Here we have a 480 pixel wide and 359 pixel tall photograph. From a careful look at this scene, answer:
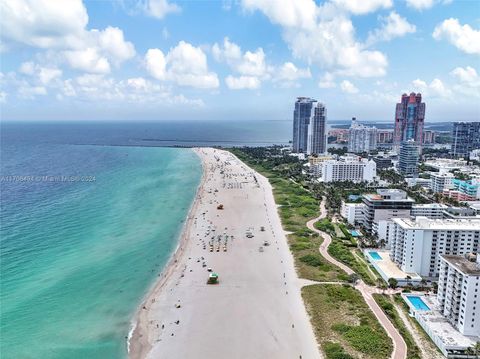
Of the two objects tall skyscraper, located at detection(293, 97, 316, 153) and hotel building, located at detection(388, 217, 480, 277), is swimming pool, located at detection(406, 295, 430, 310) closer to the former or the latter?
hotel building, located at detection(388, 217, 480, 277)

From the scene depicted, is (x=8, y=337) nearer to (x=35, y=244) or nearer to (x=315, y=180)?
(x=35, y=244)

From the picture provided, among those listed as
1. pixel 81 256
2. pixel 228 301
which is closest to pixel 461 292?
pixel 228 301

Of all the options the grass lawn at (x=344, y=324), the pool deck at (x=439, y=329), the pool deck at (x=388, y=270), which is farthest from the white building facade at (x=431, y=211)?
the grass lawn at (x=344, y=324)

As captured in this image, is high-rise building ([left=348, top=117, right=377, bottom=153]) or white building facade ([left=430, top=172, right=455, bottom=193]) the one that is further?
high-rise building ([left=348, top=117, right=377, bottom=153])

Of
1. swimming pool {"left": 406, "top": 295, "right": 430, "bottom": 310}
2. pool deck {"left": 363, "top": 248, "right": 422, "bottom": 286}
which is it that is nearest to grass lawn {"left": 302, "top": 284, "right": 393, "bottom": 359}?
swimming pool {"left": 406, "top": 295, "right": 430, "bottom": 310}

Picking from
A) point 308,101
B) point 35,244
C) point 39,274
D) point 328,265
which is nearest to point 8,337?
point 39,274

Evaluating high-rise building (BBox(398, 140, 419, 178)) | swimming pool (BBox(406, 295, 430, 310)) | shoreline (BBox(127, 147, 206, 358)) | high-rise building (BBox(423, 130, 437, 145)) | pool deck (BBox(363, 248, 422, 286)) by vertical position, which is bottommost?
shoreline (BBox(127, 147, 206, 358))

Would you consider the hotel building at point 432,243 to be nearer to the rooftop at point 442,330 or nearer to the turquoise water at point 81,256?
the rooftop at point 442,330

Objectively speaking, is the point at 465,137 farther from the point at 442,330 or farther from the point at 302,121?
the point at 442,330
